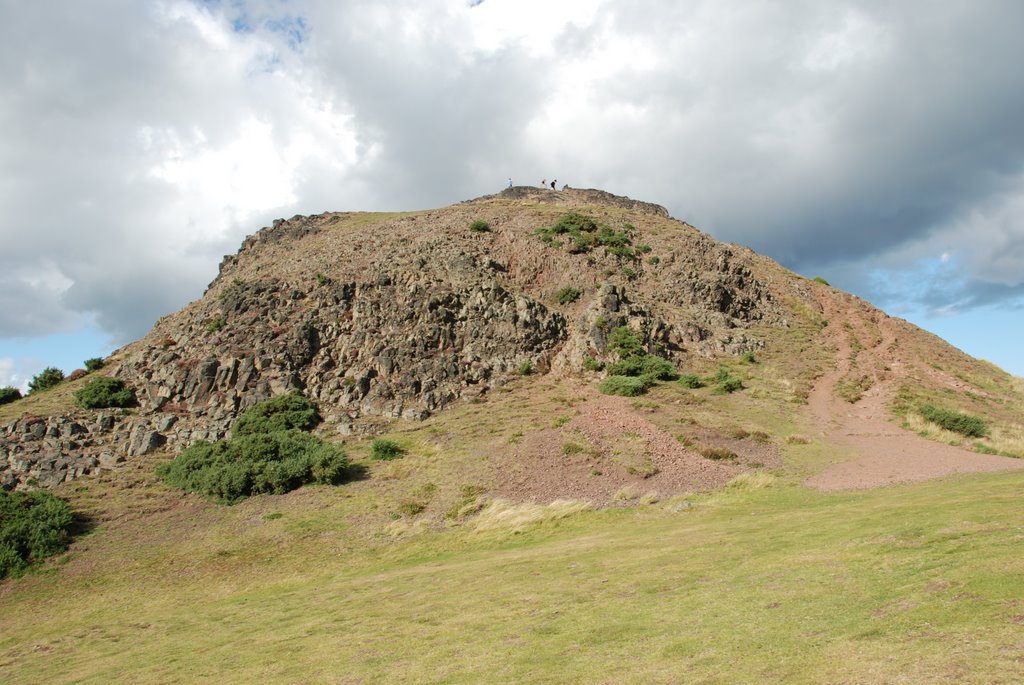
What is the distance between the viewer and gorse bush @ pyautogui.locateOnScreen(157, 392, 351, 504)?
87.5 feet

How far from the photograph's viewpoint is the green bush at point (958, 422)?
98.0 ft

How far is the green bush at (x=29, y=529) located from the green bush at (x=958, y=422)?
39.7 meters

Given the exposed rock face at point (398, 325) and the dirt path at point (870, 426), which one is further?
the exposed rock face at point (398, 325)

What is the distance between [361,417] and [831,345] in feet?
116

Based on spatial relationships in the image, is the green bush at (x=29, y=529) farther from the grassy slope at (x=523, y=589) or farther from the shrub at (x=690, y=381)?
the shrub at (x=690, y=381)

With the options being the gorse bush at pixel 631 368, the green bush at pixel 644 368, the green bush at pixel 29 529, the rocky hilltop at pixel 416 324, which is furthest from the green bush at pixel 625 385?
the green bush at pixel 29 529

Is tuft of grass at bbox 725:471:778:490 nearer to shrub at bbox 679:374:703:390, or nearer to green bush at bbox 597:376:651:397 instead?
green bush at bbox 597:376:651:397

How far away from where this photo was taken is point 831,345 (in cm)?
4609

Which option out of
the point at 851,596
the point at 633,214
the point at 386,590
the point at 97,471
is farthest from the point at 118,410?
the point at 633,214

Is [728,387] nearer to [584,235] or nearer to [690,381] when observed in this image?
[690,381]

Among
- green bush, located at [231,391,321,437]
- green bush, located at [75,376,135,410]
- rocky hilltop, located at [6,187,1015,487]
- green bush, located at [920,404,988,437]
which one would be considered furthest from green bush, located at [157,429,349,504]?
green bush, located at [920,404,988,437]

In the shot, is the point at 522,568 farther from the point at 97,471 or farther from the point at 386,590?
the point at 97,471

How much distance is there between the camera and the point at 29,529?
22.2 metres

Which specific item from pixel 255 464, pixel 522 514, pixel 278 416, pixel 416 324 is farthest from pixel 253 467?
pixel 416 324
